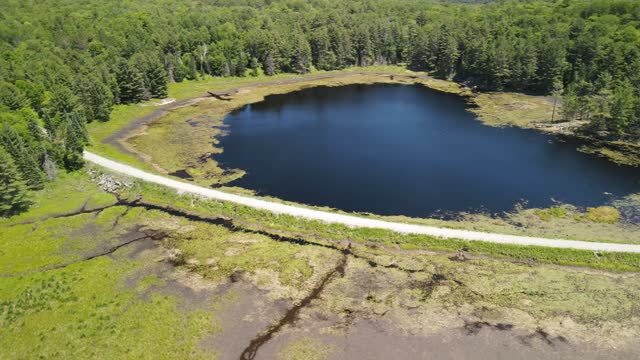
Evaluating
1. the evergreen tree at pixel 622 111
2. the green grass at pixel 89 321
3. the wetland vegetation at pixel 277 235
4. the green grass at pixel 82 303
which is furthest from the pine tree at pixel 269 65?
the green grass at pixel 89 321

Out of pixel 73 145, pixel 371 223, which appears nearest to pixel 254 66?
pixel 73 145

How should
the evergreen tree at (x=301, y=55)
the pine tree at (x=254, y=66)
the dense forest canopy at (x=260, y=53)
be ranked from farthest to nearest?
the evergreen tree at (x=301, y=55) < the pine tree at (x=254, y=66) < the dense forest canopy at (x=260, y=53)

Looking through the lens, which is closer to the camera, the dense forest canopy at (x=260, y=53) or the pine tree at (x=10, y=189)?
the pine tree at (x=10, y=189)

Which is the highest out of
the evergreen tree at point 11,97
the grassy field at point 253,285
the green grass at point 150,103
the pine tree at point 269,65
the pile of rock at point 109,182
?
the evergreen tree at point 11,97

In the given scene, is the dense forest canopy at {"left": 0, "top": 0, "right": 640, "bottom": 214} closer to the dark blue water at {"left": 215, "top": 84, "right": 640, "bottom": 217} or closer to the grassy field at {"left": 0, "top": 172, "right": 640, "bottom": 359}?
the grassy field at {"left": 0, "top": 172, "right": 640, "bottom": 359}

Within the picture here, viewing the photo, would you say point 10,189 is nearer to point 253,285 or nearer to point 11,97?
point 11,97

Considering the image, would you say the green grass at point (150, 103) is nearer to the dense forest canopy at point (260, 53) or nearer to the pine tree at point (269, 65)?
the pine tree at point (269, 65)

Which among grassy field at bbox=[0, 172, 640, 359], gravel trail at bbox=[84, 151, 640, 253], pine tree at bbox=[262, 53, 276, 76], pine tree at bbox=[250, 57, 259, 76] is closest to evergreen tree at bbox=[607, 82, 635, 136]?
gravel trail at bbox=[84, 151, 640, 253]

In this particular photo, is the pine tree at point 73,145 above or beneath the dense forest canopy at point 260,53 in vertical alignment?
beneath
